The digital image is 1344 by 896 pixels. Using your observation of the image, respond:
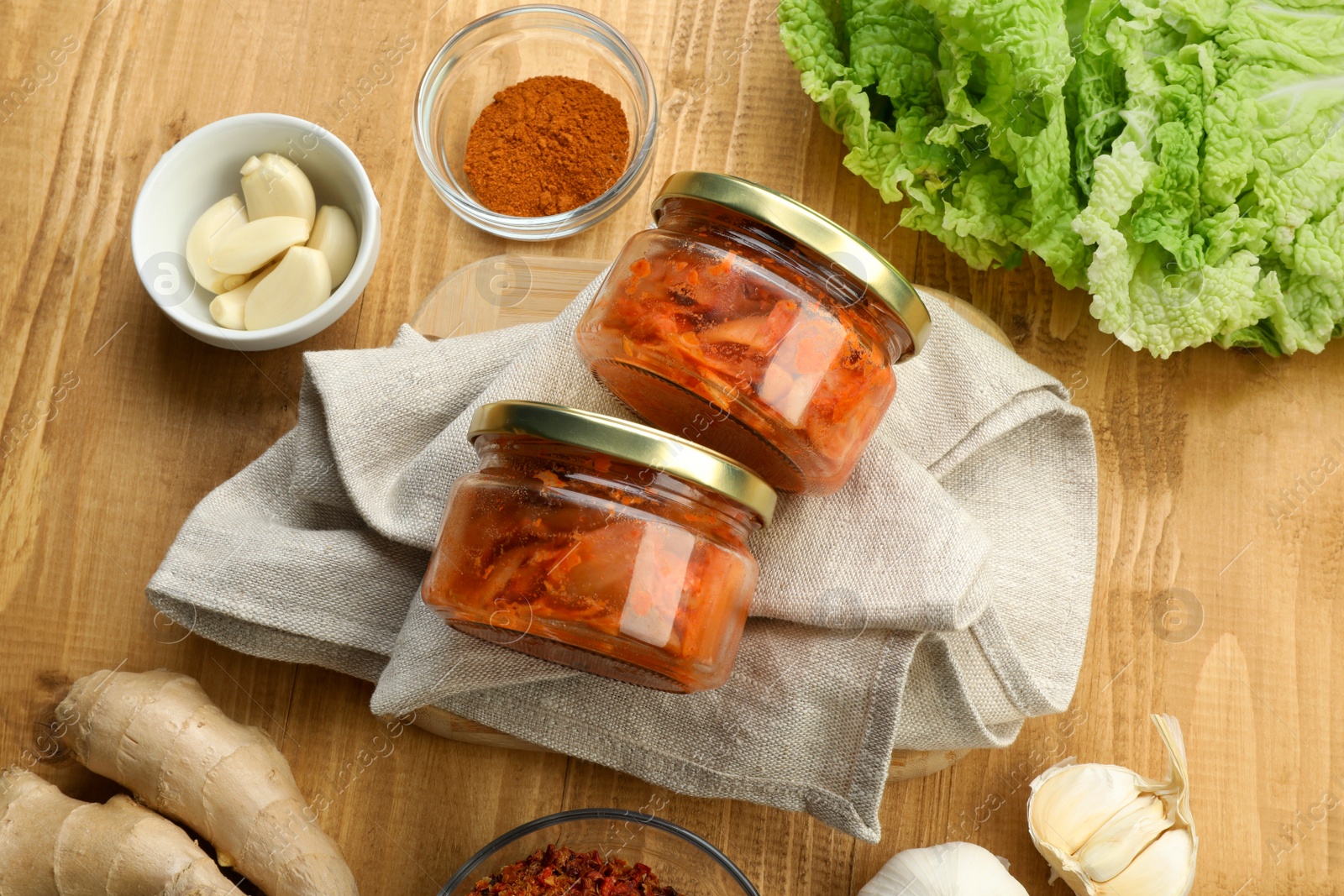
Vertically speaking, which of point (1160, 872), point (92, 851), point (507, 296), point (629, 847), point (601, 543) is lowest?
point (1160, 872)

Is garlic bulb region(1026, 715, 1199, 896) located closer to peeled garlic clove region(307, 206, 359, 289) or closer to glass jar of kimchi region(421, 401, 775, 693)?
glass jar of kimchi region(421, 401, 775, 693)

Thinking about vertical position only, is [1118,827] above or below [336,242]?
below

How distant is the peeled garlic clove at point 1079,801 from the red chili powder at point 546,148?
3.57 feet

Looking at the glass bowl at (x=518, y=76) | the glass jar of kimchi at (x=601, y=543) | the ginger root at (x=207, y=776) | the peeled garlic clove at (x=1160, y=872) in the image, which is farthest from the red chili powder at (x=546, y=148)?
the peeled garlic clove at (x=1160, y=872)

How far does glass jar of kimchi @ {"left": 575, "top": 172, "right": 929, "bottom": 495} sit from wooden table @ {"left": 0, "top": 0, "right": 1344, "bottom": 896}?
41 centimetres

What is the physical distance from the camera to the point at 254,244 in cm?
139

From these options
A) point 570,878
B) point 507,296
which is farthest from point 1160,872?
point 507,296

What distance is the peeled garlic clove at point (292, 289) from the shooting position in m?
1.38

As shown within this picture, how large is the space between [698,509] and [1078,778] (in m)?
0.74

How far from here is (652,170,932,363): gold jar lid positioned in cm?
108

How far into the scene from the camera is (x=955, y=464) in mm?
1328

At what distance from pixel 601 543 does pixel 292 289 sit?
668 mm

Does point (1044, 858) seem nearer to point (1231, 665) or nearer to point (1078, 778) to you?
point (1078, 778)

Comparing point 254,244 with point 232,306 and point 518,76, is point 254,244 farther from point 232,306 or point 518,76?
point 518,76
